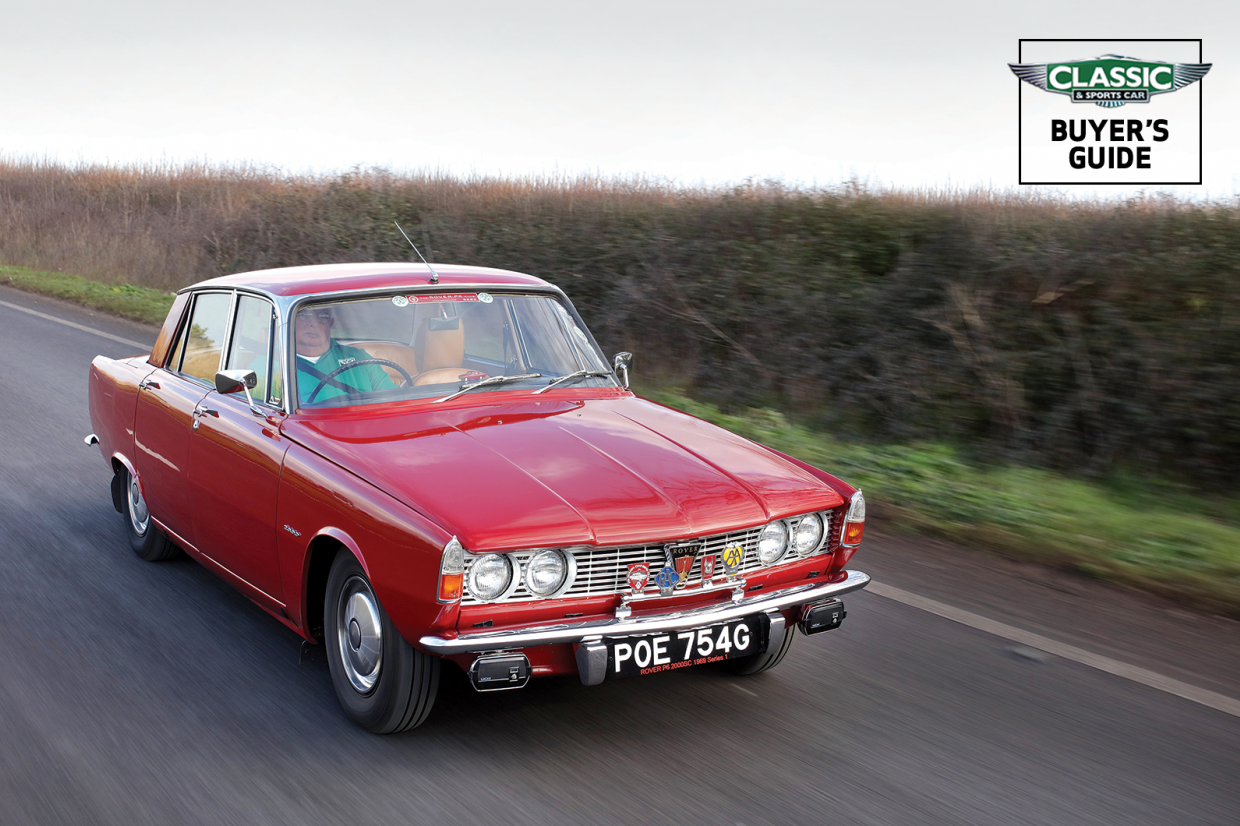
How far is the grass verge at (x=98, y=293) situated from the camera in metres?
17.0

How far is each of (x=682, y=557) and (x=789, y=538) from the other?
0.54m

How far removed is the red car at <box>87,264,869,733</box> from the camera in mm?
3537

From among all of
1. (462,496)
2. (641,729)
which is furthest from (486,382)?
(641,729)

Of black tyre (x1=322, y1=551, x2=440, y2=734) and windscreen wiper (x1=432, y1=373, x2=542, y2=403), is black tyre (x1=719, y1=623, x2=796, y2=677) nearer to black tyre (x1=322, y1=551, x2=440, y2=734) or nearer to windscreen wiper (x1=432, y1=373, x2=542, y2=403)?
black tyre (x1=322, y1=551, x2=440, y2=734)

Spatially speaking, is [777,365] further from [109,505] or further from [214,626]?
[214,626]

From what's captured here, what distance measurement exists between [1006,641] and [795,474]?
1.50 metres

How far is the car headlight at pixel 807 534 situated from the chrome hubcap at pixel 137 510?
353 cm

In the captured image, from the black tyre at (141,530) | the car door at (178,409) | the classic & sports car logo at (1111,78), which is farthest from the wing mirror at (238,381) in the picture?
the classic & sports car logo at (1111,78)

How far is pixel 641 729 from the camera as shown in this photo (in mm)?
3938

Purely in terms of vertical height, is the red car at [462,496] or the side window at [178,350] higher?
the side window at [178,350]

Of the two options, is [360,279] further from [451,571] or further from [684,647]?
[684,647]

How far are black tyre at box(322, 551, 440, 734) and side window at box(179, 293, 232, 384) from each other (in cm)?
173

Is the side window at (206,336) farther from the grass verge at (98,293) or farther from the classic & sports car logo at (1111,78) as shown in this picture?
the grass verge at (98,293)

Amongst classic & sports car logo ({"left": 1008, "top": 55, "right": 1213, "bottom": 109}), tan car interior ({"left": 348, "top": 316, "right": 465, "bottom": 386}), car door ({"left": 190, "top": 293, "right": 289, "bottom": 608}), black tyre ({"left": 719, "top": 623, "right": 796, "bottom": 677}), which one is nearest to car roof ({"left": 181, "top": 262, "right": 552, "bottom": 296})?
car door ({"left": 190, "top": 293, "right": 289, "bottom": 608})
